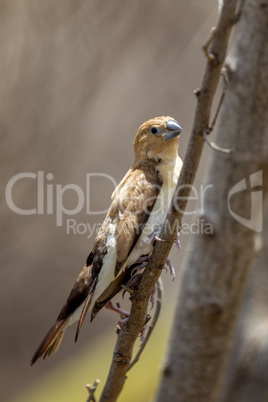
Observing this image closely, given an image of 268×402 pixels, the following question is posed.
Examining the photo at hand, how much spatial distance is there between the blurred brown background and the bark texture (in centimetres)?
379

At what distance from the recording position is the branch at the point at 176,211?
4.15 feet

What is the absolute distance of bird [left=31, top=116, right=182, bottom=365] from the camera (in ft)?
7.97

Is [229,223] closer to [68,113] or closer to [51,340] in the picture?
[51,340]

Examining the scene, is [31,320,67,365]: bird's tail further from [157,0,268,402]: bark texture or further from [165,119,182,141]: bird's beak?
[157,0,268,402]: bark texture

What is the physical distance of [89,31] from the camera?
17.4 feet

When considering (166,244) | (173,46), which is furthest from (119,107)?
(166,244)

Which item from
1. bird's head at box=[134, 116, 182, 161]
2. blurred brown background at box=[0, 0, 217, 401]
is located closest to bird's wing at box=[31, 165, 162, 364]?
bird's head at box=[134, 116, 182, 161]

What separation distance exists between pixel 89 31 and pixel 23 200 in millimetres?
1707

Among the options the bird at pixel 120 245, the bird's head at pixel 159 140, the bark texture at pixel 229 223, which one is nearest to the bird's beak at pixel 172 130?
the bird's head at pixel 159 140

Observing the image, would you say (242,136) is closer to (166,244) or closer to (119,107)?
(166,244)

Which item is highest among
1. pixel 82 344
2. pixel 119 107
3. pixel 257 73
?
pixel 119 107

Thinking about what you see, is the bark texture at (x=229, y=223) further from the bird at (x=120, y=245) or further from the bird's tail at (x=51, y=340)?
the bird's tail at (x=51, y=340)

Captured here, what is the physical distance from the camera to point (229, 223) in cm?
115

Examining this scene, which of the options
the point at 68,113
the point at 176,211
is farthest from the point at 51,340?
the point at 68,113
